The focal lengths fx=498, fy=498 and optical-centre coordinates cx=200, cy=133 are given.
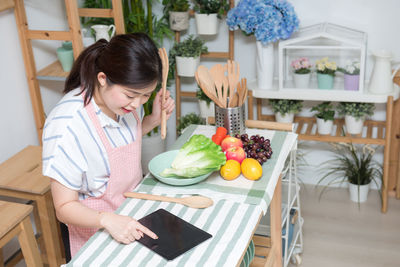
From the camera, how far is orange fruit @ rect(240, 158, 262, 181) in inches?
79.0

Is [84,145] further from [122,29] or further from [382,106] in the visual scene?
[382,106]

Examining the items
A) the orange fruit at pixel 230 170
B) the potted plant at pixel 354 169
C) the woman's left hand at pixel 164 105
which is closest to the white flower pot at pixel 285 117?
the potted plant at pixel 354 169

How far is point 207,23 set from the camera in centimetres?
340

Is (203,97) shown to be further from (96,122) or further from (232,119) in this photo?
(96,122)

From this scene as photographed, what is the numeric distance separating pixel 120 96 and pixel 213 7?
1789mm

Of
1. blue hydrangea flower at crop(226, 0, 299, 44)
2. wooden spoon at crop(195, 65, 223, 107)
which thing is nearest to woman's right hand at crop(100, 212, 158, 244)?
wooden spoon at crop(195, 65, 223, 107)

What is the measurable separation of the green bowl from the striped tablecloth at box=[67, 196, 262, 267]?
12 cm

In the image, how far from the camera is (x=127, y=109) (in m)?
1.84

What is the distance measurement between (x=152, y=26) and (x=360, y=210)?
195 cm

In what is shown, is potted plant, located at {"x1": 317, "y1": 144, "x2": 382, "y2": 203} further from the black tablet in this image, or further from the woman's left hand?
the black tablet

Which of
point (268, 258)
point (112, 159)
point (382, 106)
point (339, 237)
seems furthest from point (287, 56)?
point (112, 159)

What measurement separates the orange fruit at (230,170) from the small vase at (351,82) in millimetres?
1459

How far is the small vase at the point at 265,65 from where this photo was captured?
3279 millimetres

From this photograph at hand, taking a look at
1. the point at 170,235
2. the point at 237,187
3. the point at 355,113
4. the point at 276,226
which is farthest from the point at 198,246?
the point at 355,113
